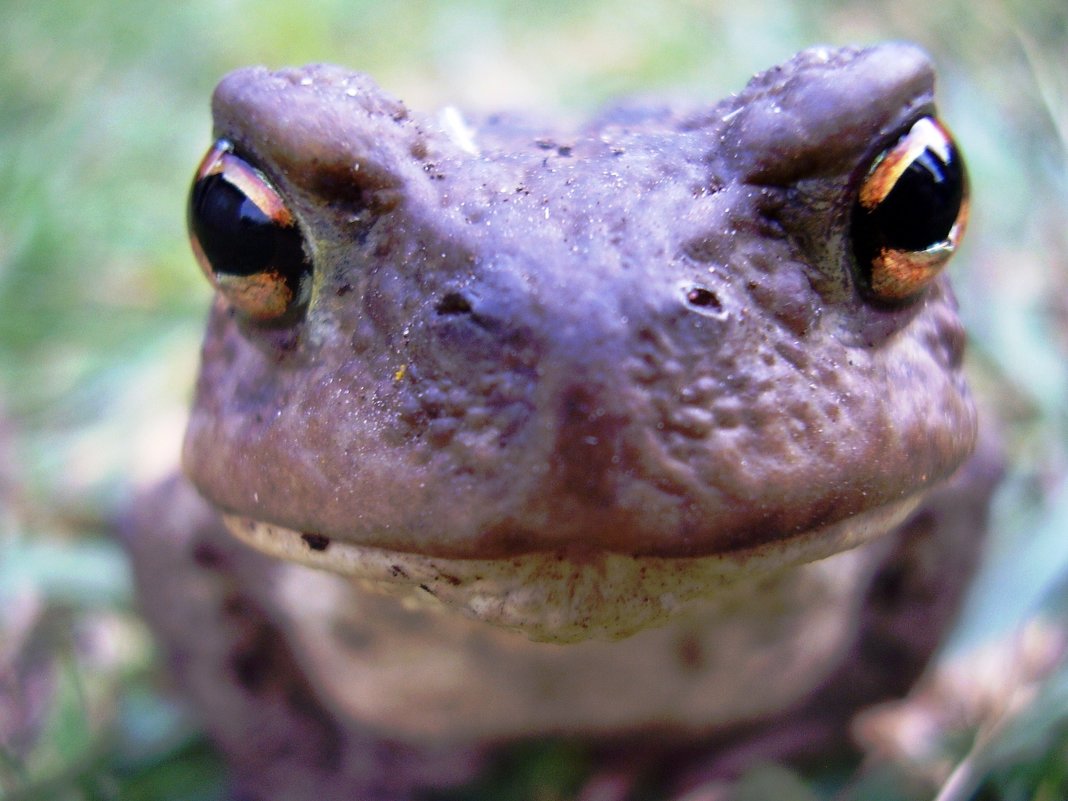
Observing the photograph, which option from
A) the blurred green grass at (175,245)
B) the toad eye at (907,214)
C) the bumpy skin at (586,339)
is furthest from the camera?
the blurred green grass at (175,245)

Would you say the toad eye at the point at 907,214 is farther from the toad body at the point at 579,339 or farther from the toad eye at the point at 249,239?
the toad eye at the point at 249,239

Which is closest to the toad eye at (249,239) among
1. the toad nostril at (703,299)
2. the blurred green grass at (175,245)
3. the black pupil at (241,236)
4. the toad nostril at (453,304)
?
the black pupil at (241,236)

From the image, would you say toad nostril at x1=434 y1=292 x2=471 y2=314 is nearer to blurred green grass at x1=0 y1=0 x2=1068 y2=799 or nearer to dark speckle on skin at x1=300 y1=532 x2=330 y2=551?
dark speckle on skin at x1=300 y1=532 x2=330 y2=551

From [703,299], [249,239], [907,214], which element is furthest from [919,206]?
[249,239]

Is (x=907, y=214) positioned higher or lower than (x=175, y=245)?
lower

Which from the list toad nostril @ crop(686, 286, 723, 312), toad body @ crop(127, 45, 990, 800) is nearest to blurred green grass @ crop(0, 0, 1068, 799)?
toad body @ crop(127, 45, 990, 800)

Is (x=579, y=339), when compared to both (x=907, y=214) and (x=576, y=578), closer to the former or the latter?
(x=576, y=578)

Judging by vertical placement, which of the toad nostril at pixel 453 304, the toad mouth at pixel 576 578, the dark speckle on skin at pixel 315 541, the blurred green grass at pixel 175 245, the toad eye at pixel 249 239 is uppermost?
the blurred green grass at pixel 175 245
